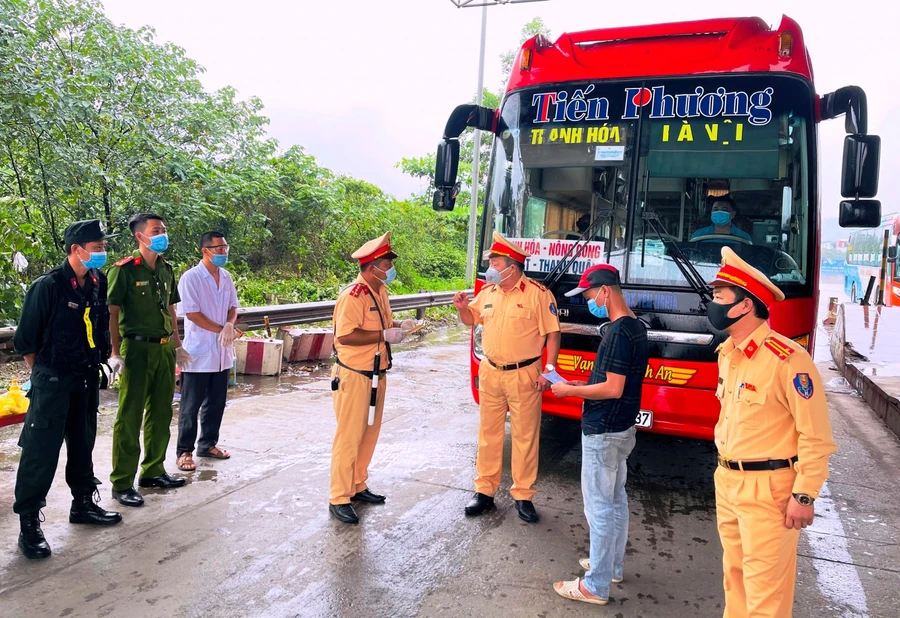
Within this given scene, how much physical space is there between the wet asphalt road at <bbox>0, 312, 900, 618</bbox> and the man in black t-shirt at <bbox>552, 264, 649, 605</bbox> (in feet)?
0.56

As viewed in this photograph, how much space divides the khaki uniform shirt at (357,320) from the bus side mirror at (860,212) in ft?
11.0

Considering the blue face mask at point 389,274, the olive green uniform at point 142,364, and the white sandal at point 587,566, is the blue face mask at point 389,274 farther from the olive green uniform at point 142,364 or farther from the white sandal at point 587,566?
the white sandal at point 587,566

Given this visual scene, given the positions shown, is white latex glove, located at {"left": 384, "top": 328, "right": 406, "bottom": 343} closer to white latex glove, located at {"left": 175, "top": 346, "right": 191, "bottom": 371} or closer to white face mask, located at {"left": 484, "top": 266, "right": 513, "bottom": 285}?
white face mask, located at {"left": 484, "top": 266, "right": 513, "bottom": 285}

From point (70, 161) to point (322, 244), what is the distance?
829 centimetres

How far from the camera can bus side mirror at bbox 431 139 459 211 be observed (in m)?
5.62

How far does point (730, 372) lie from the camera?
2.63 m

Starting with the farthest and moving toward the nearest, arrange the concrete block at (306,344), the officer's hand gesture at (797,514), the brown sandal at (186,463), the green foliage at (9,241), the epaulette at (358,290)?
the concrete block at (306,344), the green foliage at (9,241), the brown sandal at (186,463), the epaulette at (358,290), the officer's hand gesture at (797,514)

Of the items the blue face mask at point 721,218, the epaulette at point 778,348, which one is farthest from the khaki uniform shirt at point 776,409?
the blue face mask at point 721,218

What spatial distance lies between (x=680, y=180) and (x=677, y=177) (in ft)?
0.10

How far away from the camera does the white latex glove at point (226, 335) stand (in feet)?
17.1

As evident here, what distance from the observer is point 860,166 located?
4578 millimetres

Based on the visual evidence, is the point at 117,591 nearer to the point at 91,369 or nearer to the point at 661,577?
the point at 91,369

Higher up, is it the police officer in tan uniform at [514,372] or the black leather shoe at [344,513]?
the police officer in tan uniform at [514,372]

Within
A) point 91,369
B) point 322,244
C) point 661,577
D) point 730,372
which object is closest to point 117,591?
point 91,369
